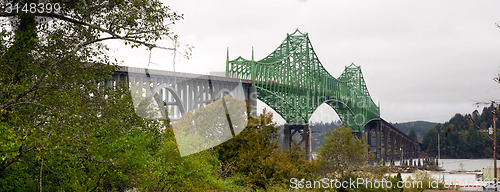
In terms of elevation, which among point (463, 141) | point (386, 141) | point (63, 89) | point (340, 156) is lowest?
point (463, 141)

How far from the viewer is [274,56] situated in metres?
96.4

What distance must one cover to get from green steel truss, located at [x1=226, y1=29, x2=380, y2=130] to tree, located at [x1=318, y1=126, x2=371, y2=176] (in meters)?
31.1

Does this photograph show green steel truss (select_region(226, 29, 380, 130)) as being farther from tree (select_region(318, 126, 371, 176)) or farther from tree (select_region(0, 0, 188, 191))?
tree (select_region(0, 0, 188, 191))

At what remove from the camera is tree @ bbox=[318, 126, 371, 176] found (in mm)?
39188

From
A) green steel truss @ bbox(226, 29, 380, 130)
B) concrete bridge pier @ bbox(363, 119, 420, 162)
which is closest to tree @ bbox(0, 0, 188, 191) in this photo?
green steel truss @ bbox(226, 29, 380, 130)

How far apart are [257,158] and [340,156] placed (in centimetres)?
1057

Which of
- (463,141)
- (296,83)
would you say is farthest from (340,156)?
(463,141)

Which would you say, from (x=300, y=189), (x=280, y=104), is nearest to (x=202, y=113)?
(x=300, y=189)

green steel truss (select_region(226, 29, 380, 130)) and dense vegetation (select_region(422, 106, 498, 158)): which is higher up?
green steel truss (select_region(226, 29, 380, 130))

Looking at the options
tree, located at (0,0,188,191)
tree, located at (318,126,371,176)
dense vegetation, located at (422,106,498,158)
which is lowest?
dense vegetation, located at (422,106,498,158)

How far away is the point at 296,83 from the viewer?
86.0 m

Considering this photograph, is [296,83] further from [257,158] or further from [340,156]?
[257,158]

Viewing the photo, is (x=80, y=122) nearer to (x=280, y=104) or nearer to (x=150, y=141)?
(x=150, y=141)

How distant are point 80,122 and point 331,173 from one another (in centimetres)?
2835
